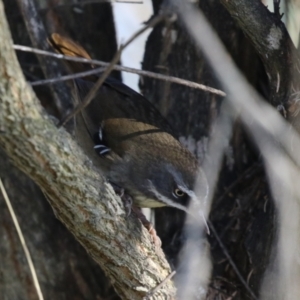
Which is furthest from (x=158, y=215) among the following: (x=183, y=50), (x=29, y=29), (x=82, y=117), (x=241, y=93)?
(x=241, y=93)

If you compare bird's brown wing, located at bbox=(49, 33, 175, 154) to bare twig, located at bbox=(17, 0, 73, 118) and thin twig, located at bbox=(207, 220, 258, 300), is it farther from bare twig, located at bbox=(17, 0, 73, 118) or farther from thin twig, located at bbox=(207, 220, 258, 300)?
thin twig, located at bbox=(207, 220, 258, 300)

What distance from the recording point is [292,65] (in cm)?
350

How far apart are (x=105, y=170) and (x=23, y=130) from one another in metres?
1.84

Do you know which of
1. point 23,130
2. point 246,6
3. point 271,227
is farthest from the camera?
point 271,227

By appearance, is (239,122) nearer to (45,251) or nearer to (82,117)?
(82,117)

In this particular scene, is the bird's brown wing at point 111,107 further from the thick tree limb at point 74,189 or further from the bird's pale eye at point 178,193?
the thick tree limb at point 74,189

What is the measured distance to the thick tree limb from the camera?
2.21m

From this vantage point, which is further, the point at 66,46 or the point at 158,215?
the point at 158,215

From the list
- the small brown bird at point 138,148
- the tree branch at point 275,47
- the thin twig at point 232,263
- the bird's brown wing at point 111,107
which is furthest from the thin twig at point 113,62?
the thin twig at point 232,263

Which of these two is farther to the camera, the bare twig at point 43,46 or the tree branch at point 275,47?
the bare twig at point 43,46

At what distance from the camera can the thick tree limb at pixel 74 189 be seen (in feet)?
7.25

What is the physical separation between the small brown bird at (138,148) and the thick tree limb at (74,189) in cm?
63

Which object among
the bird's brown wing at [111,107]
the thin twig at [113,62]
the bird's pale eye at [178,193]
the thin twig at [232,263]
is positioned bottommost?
the thin twig at [232,263]

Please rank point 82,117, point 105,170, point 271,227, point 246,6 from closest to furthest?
point 246,6, point 271,227, point 105,170, point 82,117
